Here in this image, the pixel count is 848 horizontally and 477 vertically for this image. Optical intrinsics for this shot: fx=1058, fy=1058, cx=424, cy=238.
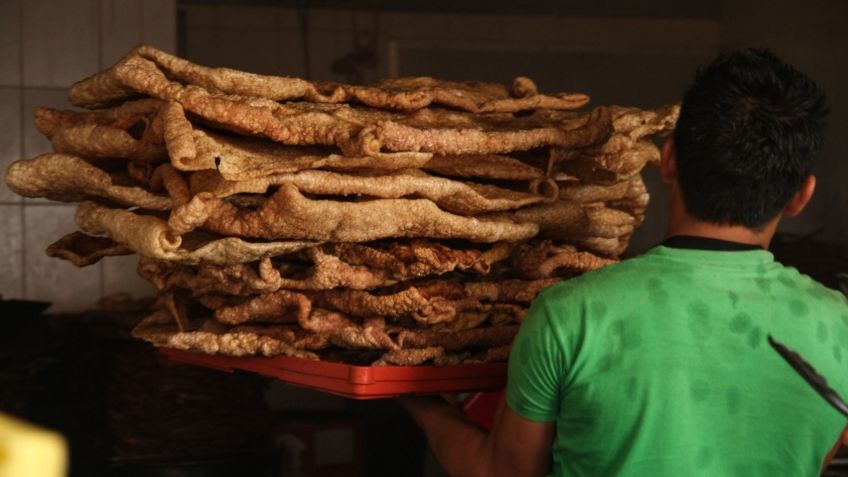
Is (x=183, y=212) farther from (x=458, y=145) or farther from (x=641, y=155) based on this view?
(x=641, y=155)

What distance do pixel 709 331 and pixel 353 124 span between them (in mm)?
540

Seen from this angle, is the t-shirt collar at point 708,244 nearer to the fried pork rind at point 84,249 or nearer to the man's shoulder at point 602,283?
the man's shoulder at point 602,283

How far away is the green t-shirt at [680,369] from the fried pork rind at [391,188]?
0.23 metres

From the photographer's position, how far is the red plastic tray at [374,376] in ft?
4.71

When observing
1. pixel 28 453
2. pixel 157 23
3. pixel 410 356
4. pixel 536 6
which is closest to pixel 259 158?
pixel 410 356

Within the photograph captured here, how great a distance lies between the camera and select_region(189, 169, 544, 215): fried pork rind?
1.41 m

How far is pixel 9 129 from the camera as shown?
11.6ft

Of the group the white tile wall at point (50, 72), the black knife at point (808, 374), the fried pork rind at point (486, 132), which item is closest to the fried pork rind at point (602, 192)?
the fried pork rind at point (486, 132)

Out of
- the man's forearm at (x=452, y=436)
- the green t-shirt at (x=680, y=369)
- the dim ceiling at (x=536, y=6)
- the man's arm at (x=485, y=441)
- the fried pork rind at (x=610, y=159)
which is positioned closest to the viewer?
the green t-shirt at (x=680, y=369)

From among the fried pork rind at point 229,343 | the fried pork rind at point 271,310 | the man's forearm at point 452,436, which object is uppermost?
the fried pork rind at point 271,310

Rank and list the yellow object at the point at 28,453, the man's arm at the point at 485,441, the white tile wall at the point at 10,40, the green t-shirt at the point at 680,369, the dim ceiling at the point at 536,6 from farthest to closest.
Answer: the dim ceiling at the point at 536,6 → the white tile wall at the point at 10,40 → the man's arm at the point at 485,441 → the green t-shirt at the point at 680,369 → the yellow object at the point at 28,453

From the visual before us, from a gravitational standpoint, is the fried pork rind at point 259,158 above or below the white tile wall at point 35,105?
below

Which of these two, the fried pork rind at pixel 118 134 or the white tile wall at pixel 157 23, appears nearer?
A: the fried pork rind at pixel 118 134

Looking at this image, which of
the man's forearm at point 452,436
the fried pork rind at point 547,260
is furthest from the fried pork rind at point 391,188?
the man's forearm at point 452,436
